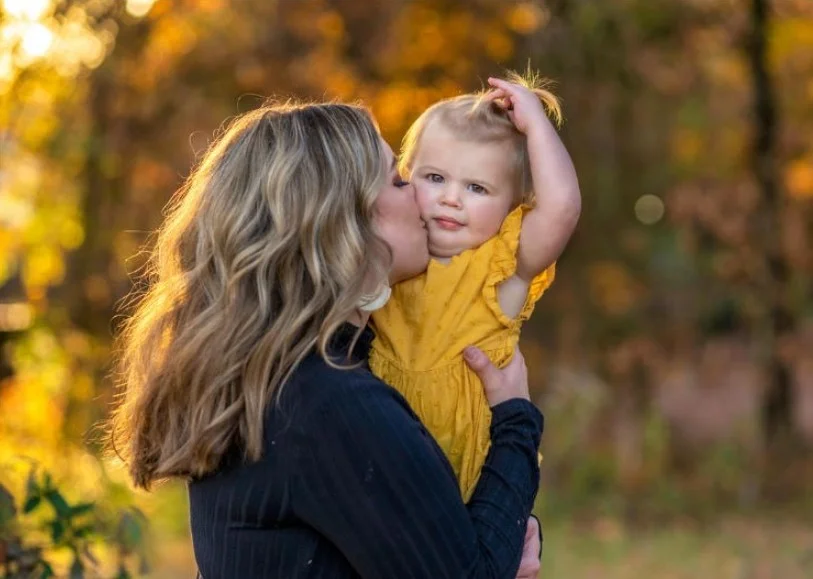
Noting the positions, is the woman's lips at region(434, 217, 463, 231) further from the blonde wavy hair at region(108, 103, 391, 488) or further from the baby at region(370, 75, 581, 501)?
the blonde wavy hair at region(108, 103, 391, 488)

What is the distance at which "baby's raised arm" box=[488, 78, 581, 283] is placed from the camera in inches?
104

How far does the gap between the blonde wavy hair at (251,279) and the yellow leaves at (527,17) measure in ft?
22.8

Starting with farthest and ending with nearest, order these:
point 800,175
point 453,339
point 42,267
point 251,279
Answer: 1. point 800,175
2. point 42,267
3. point 453,339
4. point 251,279

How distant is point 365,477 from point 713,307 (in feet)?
56.3

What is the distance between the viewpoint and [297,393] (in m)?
2.03

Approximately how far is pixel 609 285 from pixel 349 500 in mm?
12307

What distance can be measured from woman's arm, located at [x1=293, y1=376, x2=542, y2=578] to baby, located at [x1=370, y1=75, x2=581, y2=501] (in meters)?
0.49

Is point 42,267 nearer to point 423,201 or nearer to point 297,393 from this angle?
point 423,201

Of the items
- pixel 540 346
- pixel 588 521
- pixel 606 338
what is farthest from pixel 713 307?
pixel 588 521

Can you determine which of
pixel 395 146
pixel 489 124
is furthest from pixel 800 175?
pixel 489 124

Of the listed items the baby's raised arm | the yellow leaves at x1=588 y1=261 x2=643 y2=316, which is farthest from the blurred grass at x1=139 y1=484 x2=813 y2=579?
the baby's raised arm

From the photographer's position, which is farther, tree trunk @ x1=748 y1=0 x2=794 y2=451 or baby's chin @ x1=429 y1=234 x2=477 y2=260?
tree trunk @ x1=748 y1=0 x2=794 y2=451

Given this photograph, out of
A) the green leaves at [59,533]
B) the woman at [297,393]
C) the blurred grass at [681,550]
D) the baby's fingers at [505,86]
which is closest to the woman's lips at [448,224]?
the baby's fingers at [505,86]

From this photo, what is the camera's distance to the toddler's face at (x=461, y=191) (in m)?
2.76
